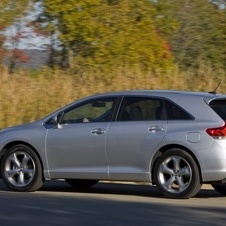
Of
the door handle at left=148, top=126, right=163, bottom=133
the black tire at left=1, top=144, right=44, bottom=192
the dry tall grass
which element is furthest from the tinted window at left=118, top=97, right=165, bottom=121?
the dry tall grass

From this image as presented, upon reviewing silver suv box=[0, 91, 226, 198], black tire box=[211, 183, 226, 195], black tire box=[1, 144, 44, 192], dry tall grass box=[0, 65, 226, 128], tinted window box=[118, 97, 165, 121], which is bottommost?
dry tall grass box=[0, 65, 226, 128]

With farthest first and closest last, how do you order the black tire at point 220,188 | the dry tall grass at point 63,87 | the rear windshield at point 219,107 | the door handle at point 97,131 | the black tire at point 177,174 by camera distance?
1. the dry tall grass at point 63,87
2. the black tire at point 220,188
3. the door handle at point 97,131
4. the rear windshield at point 219,107
5. the black tire at point 177,174

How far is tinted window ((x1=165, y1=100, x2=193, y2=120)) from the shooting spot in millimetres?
13493

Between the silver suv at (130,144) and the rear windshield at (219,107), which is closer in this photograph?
the silver suv at (130,144)

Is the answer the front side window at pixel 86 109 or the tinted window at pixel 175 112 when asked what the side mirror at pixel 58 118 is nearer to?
the front side window at pixel 86 109

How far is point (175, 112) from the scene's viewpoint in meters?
13.6

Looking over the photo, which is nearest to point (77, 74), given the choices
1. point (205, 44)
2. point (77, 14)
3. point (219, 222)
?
point (77, 14)

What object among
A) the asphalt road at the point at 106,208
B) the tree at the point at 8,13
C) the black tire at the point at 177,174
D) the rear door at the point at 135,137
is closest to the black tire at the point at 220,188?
the asphalt road at the point at 106,208

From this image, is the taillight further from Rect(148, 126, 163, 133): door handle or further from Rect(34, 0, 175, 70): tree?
Rect(34, 0, 175, 70): tree

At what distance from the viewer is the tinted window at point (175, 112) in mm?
13493

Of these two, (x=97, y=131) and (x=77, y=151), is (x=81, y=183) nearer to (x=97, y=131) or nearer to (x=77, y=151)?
(x=77, y=151)

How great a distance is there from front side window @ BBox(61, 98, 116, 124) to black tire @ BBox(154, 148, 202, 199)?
1.20 m

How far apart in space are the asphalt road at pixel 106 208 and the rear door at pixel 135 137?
424 mm

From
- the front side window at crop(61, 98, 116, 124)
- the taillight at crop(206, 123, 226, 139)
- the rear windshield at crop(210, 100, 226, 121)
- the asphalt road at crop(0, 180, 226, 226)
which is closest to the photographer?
the asphalt road at crop(0, 180, 226, 226)
